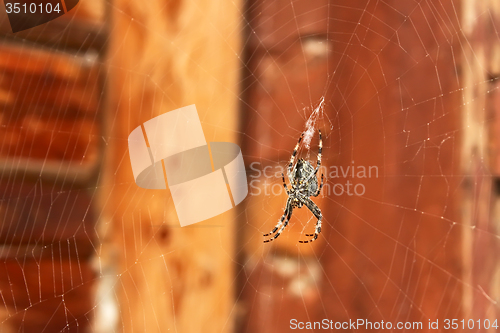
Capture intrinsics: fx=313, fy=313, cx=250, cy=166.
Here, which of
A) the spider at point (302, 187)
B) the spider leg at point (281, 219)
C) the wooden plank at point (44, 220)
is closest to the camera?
the wooden plank at point (44, 220)

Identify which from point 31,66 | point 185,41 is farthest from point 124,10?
point 31,66

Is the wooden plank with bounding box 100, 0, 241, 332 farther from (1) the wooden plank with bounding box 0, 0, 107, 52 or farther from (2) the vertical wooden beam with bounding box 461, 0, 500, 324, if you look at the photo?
(2) the vertical wooden beam with bounding box 461, 0, 500, 324

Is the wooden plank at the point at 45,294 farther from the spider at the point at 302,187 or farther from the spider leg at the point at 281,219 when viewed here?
the spider at the point at 302,187

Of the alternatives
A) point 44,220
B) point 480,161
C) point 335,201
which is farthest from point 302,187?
point 44,220

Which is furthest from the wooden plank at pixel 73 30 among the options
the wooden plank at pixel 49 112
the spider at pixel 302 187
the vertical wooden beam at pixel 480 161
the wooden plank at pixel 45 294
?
the vertical wooden beam at pixel 480 161

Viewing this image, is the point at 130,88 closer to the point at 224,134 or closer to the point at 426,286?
the point at 224,134

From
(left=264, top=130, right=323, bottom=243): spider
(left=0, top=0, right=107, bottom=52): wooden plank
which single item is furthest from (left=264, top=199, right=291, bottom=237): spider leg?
(left=0, top=0, right=107, bottom=52): wooden plank

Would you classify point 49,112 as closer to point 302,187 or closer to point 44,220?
point 44,220
